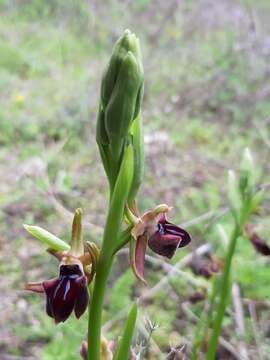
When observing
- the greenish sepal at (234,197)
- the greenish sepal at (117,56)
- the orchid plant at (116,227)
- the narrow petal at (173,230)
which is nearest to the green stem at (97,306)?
the orchid plant at (116,227)

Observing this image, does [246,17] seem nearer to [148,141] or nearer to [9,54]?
[9,54]

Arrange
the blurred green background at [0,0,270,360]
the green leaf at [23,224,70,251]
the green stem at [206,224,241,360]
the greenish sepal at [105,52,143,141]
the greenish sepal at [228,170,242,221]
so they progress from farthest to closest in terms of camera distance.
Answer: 1. the blurred green background at [0,0,270,360]
2. the greenish sepal at [228,170,242,221]
3. the green stem at [206,224,241,360]
4. the green leaf at [23,224,70,251]
5. the greenish sepal at [105,52,143,141]

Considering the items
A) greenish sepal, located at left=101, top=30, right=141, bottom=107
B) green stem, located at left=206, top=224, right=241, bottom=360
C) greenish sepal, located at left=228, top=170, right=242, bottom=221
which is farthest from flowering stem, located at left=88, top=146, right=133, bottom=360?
greenish sepal, located at left=228, top=170, right=242, bottom=221

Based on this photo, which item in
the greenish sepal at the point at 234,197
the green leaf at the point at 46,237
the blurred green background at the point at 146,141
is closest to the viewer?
the green leaf at the point at 46,237

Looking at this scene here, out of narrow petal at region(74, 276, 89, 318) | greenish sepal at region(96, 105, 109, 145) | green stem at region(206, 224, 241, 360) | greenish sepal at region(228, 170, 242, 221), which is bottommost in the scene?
green stem at region(206, 224, 241, 360)

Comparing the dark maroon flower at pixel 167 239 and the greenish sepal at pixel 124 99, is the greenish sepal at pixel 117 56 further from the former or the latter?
the dark maroon flower at pixel 167 239

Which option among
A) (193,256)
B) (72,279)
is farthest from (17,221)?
(72,279)

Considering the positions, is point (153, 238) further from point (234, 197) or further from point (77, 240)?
point (234, 197)

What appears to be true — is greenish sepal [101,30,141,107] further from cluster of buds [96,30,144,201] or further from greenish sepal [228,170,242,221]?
greenish sepal [228,170,242,221]
